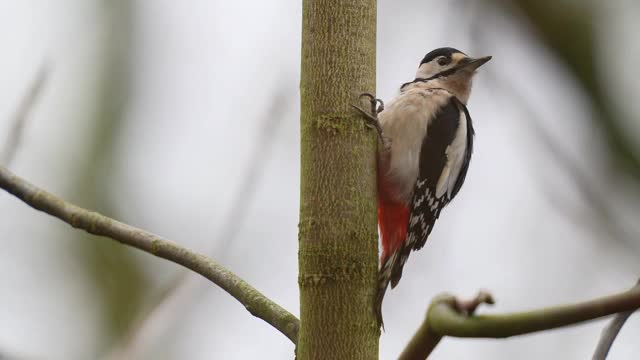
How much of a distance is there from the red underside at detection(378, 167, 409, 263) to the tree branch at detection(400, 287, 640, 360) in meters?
1.88

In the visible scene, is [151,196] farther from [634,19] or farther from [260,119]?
[634,19]

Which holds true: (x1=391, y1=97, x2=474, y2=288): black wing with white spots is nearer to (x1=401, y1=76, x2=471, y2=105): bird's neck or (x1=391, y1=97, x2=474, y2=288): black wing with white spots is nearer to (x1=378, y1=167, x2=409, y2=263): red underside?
(x1=378, y1=167, x2=409, y2=263): red underside

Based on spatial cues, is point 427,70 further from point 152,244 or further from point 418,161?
point 152,244

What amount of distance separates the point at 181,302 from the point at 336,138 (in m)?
0.52

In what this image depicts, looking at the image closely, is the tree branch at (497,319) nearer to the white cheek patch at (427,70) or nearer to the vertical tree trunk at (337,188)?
the vertical tree trunk at (337,188)

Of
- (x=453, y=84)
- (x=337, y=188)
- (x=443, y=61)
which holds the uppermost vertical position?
(x=443, y=61)

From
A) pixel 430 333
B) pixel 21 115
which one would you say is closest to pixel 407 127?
pixel 21 115

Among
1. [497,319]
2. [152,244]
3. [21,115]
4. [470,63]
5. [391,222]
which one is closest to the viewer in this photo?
[497,319]

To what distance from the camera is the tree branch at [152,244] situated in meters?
1.82

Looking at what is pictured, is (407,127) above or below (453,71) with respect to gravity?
below

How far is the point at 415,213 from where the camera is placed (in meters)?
3.33

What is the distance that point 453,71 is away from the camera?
13.3 ft

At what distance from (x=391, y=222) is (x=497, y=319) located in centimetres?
212

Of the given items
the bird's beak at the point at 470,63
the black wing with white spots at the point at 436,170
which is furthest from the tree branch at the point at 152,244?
the bird's beak at the point at 470,63
